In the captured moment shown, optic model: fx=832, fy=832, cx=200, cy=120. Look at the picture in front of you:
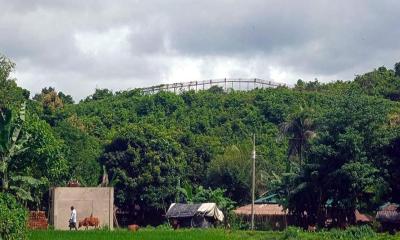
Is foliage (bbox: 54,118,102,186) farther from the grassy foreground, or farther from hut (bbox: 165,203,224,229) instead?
the grassy foreground

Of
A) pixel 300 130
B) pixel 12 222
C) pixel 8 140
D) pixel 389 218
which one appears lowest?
pixel 12 222

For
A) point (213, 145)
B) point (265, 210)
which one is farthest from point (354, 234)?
point (213, 145)

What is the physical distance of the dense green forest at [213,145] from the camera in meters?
37.9

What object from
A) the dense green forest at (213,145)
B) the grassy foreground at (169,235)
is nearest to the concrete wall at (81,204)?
the dense green forest at (213,145)

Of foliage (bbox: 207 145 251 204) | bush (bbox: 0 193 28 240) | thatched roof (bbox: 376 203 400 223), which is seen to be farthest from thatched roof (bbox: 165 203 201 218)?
bush (bbox: 0 193 28 240)

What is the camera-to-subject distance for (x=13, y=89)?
149 feet

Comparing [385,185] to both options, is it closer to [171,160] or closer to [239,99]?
[171,160]

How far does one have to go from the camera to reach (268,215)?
45.2 meters

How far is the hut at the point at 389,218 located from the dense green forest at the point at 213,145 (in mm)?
950

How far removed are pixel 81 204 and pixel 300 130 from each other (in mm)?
16734

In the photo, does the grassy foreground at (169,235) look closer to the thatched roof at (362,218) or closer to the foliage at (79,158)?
the thatched roof at (362,218)

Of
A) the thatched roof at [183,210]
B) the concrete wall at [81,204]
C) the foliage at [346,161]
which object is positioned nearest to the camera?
the foliage at [346,161]

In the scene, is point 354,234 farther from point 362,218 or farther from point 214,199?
point 214,199

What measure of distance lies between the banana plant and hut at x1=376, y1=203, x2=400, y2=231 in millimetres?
17032
